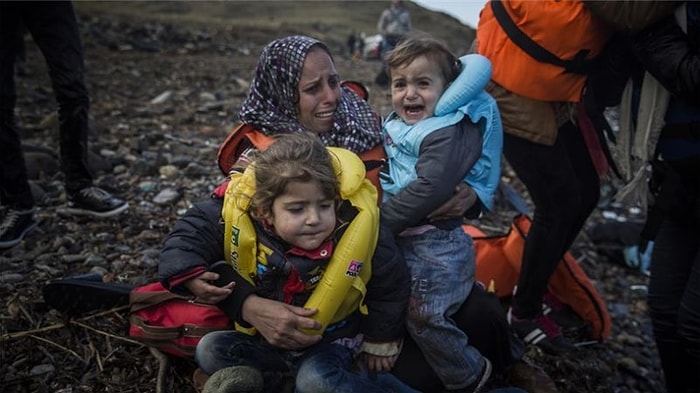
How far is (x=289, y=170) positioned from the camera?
239 cm

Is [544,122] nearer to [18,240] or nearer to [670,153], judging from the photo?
[670,153]

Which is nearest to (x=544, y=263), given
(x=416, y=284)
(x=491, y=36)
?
(x=416, y=284)

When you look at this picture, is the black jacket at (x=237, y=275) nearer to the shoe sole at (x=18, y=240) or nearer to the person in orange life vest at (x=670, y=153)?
the person in orange life vest at (x=670, y=153)

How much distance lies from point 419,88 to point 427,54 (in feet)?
0.64

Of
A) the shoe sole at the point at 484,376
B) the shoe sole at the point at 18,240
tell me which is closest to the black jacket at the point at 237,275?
the shoe sole at the point at 484,376

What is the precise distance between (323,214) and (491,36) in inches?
67.2

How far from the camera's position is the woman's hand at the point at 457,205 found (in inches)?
116

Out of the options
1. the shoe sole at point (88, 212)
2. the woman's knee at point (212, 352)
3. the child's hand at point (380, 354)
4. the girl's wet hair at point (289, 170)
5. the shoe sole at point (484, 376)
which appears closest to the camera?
the girl's wet hair at point (289, 170)

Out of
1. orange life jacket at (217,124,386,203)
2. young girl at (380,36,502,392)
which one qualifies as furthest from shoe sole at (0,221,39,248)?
young girl at (380,36,502,392)

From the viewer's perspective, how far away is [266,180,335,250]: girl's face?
2.42m

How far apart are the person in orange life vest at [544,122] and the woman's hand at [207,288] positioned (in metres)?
1.98

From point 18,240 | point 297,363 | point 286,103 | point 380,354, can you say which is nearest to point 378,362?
point 380,354

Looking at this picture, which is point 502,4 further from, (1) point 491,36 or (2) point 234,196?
(2) point 234,196

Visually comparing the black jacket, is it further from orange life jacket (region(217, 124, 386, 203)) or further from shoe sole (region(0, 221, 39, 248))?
shoe sole (region(0, 221, 39, 248))
